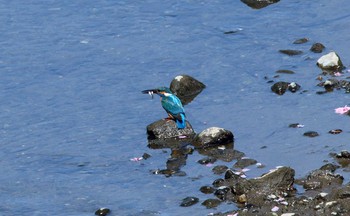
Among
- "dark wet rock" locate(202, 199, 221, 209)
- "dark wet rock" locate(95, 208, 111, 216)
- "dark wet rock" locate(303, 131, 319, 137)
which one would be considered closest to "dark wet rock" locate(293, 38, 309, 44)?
"dark wet rock" locate(303, 131, 319, 137)

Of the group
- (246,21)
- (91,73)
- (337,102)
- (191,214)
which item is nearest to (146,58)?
(91,73)

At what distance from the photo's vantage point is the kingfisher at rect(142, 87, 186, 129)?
73.2ft

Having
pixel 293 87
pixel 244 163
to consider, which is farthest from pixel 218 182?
pixel 293 87

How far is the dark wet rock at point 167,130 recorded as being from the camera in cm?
2253

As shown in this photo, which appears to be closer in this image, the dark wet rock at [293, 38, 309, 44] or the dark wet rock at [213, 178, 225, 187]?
the dark wet rock at [213, 178, 225, 187]

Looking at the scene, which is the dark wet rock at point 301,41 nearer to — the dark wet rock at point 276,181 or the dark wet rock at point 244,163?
the dark wet rock at point 244,163

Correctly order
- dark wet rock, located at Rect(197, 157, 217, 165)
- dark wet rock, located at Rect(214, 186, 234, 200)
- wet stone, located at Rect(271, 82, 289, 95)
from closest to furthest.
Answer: dark wet rock, located at Rect(214, 186, 234, 200)
dark wet rock, located at Rect(197, 157, 217, 165)
wet stone, located at Rect(271, 82, 289, 95)

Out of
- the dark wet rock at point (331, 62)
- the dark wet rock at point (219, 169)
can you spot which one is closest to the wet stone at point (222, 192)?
the dark wet rock at point (219, 169)

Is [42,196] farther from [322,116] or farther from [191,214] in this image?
[322,116]

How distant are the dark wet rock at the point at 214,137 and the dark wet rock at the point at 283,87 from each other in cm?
264

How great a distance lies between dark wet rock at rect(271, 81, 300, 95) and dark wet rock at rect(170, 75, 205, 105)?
1.82m

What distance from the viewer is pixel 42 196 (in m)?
20.7

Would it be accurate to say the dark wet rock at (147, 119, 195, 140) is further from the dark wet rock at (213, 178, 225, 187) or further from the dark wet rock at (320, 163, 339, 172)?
the dark wet rock at (320, 163, 339, 172)

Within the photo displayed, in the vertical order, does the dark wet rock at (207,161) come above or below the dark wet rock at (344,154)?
below
